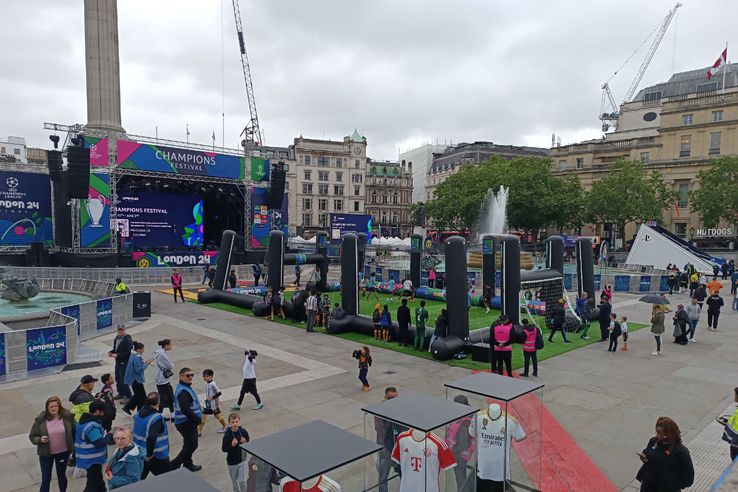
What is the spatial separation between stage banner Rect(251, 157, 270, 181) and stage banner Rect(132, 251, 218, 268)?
300 inches

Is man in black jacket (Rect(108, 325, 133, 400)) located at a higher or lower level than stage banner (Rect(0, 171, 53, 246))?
lower

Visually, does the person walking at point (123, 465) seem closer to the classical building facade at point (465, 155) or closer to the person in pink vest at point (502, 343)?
the person in pink vest at point (502, 343)

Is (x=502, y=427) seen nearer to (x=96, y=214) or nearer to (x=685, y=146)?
Result: (x=96, y=214)

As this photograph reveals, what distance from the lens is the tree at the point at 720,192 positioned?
159ft

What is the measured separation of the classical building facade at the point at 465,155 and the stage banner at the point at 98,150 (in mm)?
61530

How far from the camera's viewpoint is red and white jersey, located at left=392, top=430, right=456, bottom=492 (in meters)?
5.26

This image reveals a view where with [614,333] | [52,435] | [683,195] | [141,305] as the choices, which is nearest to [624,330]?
[614,333]

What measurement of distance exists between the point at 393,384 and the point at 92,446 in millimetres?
7482

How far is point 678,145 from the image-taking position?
195ft

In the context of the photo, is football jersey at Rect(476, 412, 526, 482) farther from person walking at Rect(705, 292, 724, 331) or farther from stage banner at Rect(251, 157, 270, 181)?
stage banner at Rect(251, 157, 270, 181)

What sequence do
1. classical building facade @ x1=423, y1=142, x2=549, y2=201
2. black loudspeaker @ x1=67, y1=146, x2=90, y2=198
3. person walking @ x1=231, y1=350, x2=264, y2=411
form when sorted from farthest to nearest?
classical building facade @ x1=423, y1=142, x2=549, y2=201
black loudspeaker @ x1=67, y1=146, x2=90, y2=198
person walking @ x1=231, y1=350, x2=264, y2=411

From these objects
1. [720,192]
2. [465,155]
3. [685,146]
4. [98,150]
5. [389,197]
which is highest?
[465,155]

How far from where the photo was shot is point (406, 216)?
320 ft

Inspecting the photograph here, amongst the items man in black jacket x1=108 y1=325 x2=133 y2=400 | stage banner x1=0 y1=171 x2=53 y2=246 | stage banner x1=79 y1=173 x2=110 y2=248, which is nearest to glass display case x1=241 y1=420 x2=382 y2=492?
man in black jacket x1=108 y1=325 x2=133 y2=400
